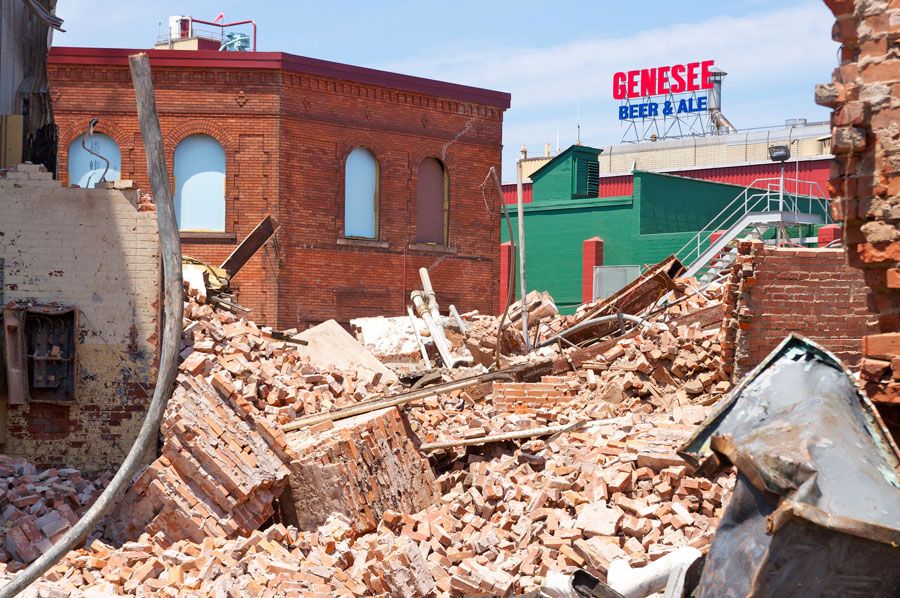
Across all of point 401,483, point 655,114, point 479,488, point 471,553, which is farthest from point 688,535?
point 655,114

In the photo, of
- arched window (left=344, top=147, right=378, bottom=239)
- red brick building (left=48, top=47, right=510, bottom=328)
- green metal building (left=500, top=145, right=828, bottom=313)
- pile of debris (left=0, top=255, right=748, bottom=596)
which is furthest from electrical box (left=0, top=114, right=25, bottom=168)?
green metal building (left=500, top=145, right=828, bottom=313)

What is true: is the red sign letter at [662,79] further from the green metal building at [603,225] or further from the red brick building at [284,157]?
the red brick building at [284,157]

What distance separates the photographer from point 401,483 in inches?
449

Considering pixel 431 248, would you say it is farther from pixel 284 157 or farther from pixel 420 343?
pixel 420 343

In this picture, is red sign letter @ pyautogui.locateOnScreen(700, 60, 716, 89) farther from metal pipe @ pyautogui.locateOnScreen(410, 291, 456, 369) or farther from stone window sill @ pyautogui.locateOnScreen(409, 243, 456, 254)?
metal pipe @ pyautogui.locateOnScreen(410, 291, 456, 369)

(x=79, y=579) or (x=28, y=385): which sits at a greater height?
(x=28, y=385)

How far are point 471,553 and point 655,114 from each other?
135 feet

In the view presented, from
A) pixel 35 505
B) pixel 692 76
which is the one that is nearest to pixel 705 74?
pixel 692 76

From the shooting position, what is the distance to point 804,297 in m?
12.4

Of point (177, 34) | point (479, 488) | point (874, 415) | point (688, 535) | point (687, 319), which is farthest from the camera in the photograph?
point (177, 34)

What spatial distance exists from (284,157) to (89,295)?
40.6ft

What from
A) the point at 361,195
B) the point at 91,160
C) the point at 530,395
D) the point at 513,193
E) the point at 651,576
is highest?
the point at 513,193

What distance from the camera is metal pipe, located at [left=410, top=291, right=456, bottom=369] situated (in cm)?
1770

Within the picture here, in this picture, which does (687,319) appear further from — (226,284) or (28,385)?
(28,385)
